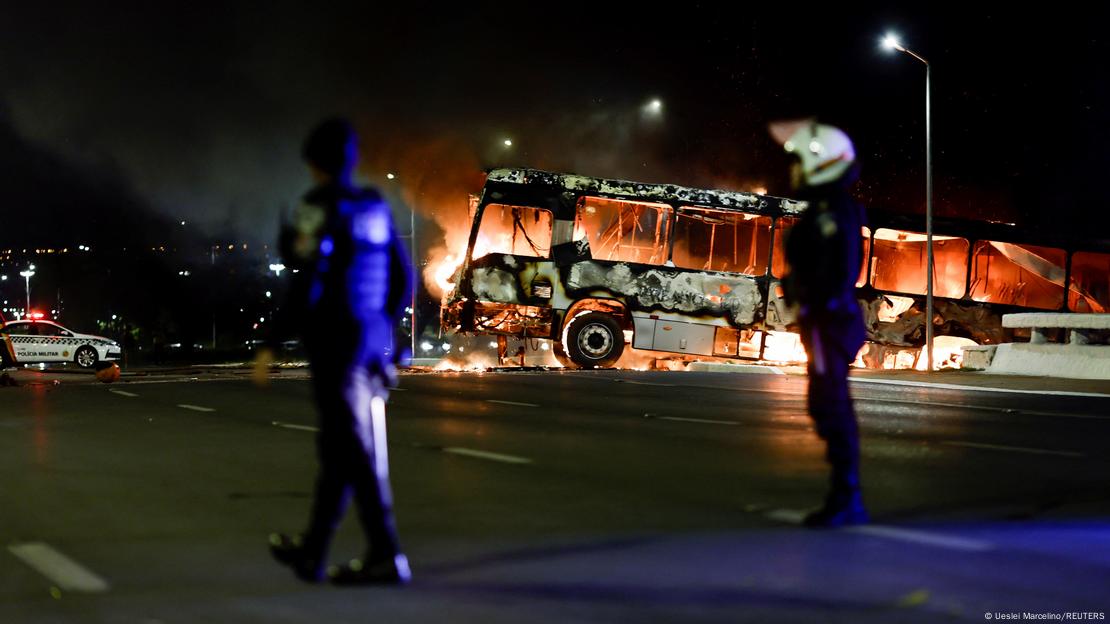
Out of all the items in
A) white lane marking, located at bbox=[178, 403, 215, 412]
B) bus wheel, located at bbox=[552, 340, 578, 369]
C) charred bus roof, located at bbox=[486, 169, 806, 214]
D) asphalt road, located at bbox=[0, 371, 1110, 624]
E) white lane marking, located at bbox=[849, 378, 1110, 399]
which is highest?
charred bus roof, located at bbox=[486, 169, 806, 214]

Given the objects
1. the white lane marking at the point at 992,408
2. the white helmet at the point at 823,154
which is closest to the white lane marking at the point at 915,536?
the white helmet at the point at 823,154

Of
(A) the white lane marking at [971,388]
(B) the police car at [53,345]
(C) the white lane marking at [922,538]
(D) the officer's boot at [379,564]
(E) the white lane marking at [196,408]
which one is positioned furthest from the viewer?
(B) the police car at [53,345]

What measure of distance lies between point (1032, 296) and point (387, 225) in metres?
25.3

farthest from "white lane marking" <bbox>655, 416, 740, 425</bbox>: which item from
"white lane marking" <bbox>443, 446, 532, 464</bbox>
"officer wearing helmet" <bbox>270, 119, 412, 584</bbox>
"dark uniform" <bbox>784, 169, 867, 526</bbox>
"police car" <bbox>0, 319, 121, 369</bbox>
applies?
"police car" <bbox>0, 319, 121, 369</bbox>

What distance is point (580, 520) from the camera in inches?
247

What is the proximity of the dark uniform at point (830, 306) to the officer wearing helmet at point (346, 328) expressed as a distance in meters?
2.00

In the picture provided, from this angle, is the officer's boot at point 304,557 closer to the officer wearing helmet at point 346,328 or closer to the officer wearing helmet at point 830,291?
the officer wearing helmet at point 346,328

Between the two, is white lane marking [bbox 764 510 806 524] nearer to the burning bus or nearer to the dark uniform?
the dark uniform

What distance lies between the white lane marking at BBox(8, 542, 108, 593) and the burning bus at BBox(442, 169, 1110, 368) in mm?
19537

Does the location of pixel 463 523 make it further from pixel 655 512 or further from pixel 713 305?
pixel 713 305

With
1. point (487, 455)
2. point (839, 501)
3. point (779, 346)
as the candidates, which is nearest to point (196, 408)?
point (487, 455)

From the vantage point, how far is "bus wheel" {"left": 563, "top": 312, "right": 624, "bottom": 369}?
25.6 meters

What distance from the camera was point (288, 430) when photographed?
1117 centimetres

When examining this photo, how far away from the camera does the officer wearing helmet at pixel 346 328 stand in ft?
15.0
